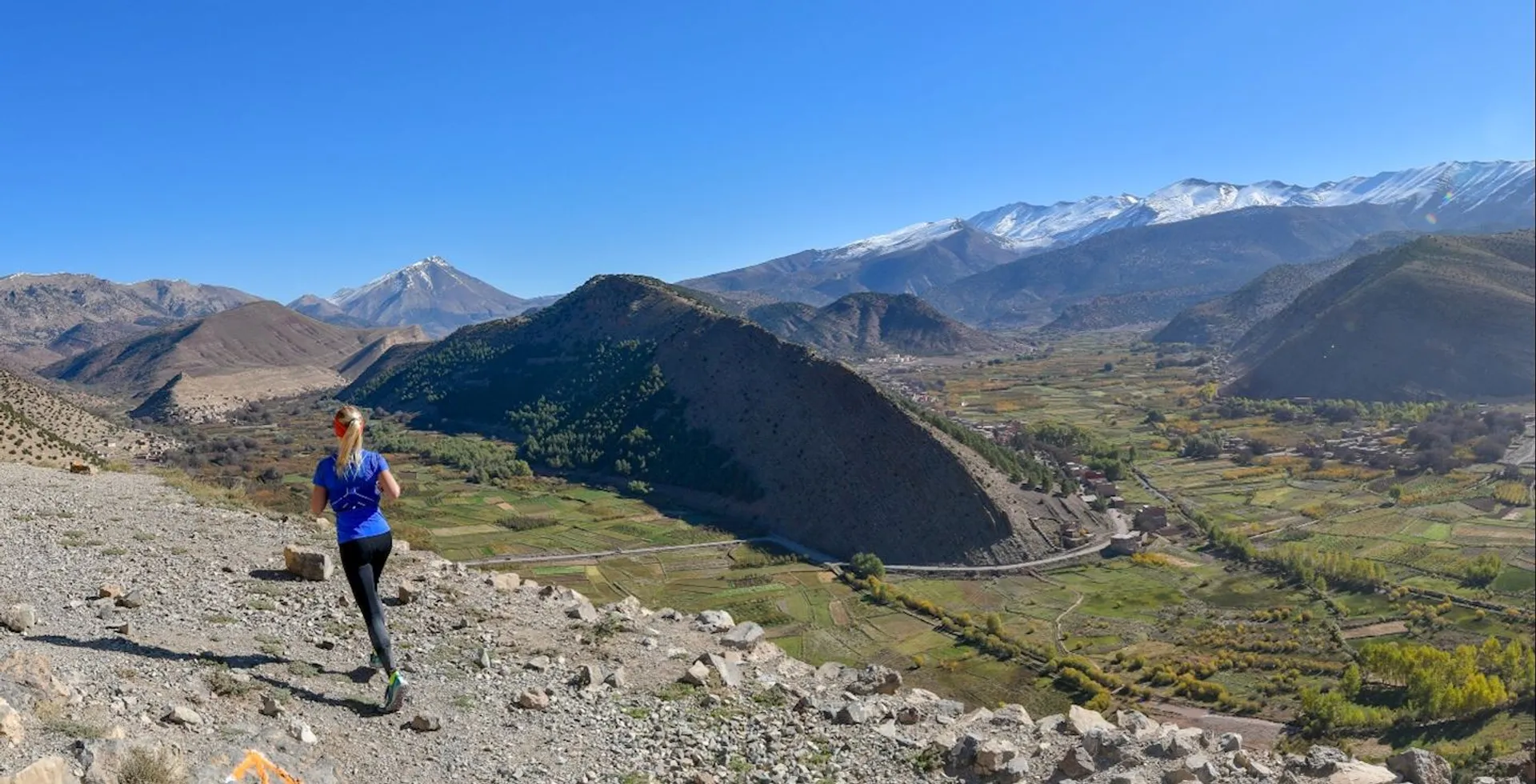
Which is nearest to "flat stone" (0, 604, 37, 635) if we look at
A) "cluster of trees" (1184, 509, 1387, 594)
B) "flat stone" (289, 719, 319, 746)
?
"flat stone" (289, 719, 319, 746)

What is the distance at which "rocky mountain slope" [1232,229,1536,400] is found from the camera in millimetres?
112000

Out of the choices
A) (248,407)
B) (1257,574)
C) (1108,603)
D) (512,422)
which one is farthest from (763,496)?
(248,407)

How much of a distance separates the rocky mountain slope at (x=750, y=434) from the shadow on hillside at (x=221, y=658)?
160ft

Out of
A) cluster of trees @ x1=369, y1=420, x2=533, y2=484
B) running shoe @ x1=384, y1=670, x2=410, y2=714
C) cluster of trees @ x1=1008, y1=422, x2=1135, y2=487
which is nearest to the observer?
running shoe @ x1=384, y1=670, x2=410, y2=714

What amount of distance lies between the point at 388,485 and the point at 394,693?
236cm

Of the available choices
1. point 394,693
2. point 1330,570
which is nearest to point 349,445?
point 394,693

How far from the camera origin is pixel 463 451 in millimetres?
83062

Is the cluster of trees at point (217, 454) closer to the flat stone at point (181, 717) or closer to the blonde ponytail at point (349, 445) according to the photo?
the blonde ponytail at point (349, 445)

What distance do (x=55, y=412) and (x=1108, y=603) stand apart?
278 feet

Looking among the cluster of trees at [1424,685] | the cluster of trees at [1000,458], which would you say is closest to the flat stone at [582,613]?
the cluster of trees at [1424,685]

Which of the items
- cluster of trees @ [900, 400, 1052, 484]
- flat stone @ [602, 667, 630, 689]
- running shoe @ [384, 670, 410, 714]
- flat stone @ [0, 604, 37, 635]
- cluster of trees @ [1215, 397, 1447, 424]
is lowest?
cluster of trees @ [1215, 397, 1447, 424]

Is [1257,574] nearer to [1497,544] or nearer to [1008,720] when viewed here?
[1497,544]

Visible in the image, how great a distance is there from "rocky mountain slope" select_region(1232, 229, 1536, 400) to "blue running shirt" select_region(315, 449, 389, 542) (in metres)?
143

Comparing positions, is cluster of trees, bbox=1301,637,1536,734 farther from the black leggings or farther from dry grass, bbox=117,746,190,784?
dry grass, bbox=117,746,190,784
